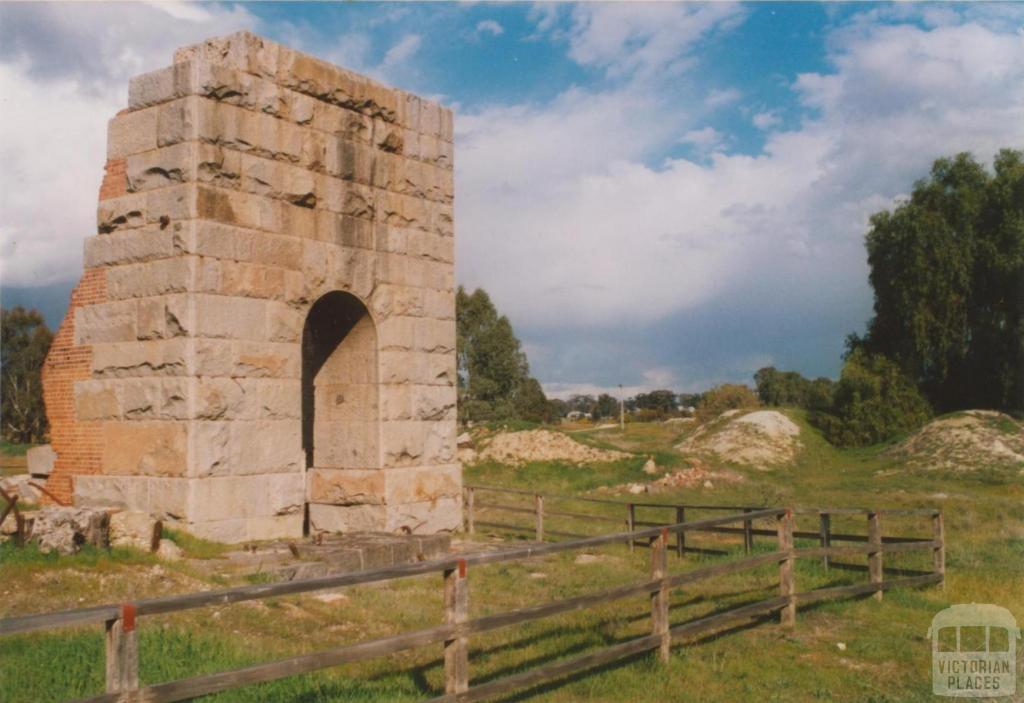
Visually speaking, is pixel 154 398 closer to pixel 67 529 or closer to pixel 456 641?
pixel 67 529

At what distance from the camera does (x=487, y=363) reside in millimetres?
52031

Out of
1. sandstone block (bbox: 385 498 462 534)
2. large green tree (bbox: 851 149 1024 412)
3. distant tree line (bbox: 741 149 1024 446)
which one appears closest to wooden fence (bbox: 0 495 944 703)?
sandstone block (bbox: 385 498 462 534)

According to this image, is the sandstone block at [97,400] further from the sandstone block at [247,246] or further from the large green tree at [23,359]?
the large green tree at [23,359]

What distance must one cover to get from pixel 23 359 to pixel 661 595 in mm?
49701

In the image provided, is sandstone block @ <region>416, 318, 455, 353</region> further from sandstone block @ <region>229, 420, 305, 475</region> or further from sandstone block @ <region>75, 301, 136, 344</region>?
sandstone block @ <region>75, 301, 136, 344</region>

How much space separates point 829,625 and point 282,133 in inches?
316

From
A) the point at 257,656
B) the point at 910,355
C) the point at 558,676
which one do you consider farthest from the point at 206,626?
the point at 910,355

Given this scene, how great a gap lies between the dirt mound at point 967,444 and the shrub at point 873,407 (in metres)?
5.46

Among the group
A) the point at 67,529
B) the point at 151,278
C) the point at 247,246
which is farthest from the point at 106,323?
the point at 67,529

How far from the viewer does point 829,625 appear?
878 cm

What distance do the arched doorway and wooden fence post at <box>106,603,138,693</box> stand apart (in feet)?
25.8

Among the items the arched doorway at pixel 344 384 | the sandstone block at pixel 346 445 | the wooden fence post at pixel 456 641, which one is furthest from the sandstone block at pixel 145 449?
the wooden fence post at pixel 456 641

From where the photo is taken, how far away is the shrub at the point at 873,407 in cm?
3672

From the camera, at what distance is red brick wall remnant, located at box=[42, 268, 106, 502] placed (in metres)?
10.8
